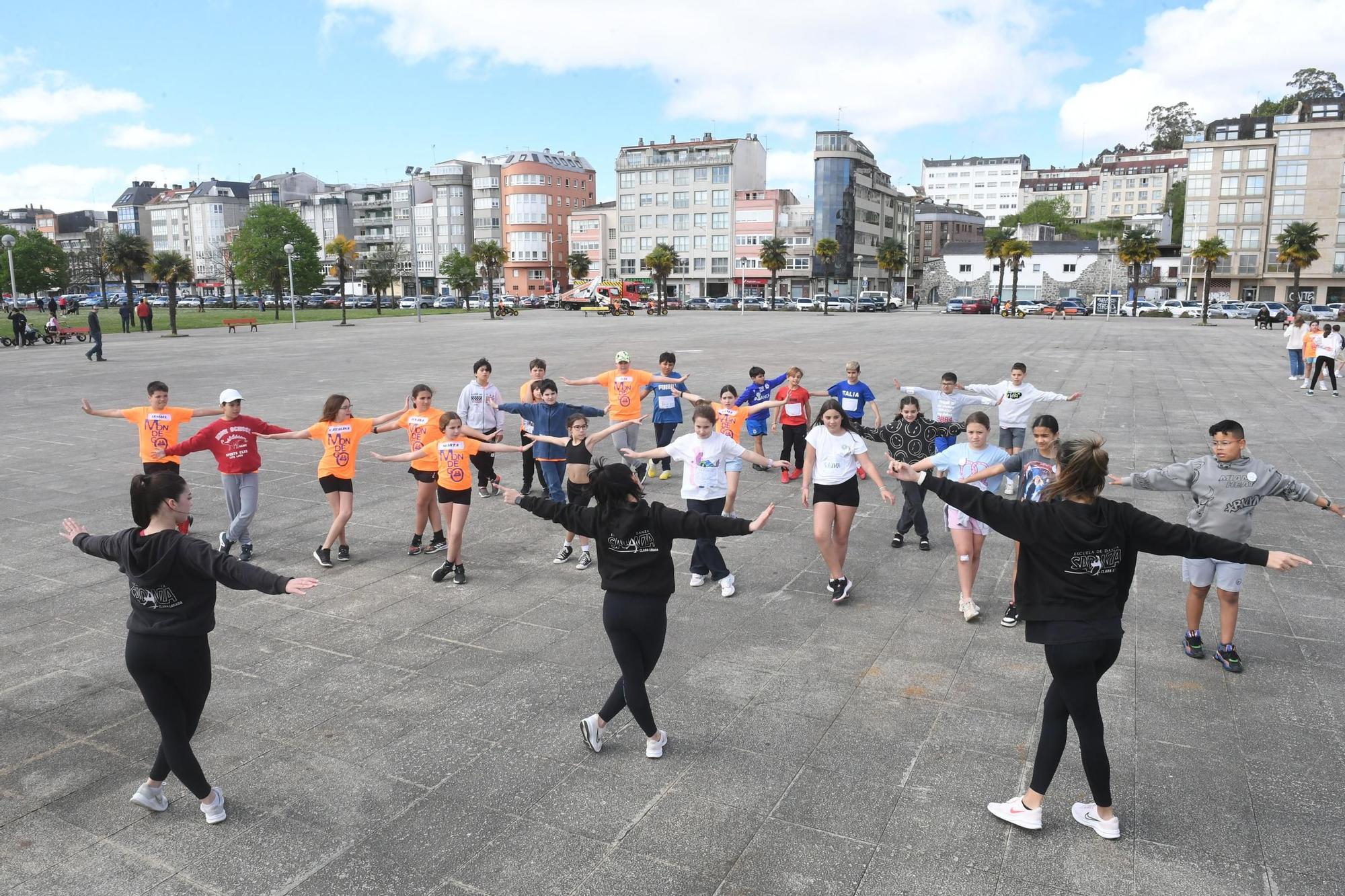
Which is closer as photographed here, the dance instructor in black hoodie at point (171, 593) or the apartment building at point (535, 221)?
the dance instructor in black hoodie at point (171, 593)

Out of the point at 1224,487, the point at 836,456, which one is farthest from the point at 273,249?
the point at 1224,487

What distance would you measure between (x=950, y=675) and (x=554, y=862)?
3.26 meters

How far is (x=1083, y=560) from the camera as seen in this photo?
409cm

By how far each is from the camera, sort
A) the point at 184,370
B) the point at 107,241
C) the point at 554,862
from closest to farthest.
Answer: the point at 554,862
the point at 184,370
the point at 107,241

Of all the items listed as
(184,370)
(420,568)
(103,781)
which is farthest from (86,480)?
(184,370)

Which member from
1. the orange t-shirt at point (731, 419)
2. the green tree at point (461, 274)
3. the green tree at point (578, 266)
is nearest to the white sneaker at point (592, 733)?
the orange t-shirt at point (731, 419)

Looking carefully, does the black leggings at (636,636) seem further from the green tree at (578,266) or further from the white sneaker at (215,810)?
the green tree at (578,266)

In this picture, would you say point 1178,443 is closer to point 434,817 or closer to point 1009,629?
point 1009,629

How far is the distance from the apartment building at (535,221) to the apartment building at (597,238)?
11.2 feet

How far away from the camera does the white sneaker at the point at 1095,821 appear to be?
4.35 meters

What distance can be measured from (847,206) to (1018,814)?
346 ft

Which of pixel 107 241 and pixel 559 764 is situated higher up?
pixel 107 241

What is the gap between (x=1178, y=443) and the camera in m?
15.1

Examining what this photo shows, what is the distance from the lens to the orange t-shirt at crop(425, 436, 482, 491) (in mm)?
8188
